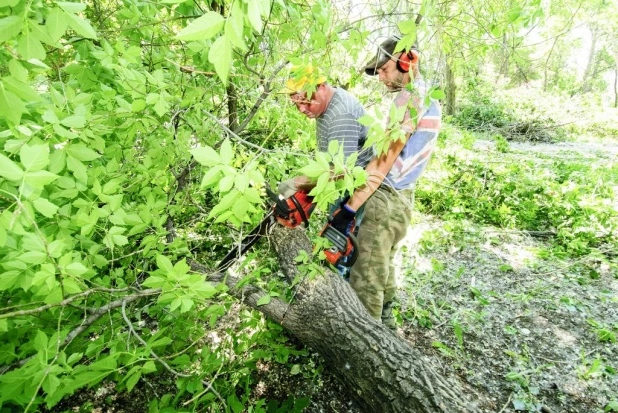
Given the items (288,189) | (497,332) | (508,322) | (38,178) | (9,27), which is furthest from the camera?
(508,322)

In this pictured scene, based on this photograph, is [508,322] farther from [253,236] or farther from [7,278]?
[7,278]

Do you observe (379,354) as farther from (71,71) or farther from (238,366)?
(71,71)

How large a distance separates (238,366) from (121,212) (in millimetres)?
1456

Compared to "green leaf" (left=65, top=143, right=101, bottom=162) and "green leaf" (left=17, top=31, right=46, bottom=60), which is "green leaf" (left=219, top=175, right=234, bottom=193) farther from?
"green leaf" (left=65, top=143, right=101, bottom=162)

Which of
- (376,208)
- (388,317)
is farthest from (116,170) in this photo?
(388,317)

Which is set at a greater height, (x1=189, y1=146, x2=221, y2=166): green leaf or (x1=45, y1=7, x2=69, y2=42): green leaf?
(x1=45, y1=7, x2=69, y2=42): green leaf

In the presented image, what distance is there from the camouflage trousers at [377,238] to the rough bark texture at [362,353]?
27cm

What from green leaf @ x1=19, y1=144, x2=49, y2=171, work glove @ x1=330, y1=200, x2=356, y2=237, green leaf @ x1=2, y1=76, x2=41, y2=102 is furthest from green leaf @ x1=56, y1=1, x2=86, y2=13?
work glove @ x1=330, y1=200, x2=356, y2=237

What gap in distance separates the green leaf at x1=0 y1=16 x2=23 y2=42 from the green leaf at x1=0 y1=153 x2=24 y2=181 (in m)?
0.27

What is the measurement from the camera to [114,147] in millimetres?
1806

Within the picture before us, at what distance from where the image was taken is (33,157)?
870 mm

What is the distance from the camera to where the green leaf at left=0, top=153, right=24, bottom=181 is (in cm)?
77

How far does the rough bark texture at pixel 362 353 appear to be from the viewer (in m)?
1.64

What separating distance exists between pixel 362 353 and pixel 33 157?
1.76m
